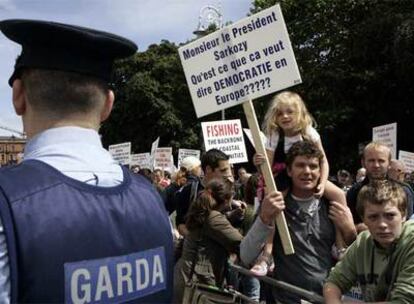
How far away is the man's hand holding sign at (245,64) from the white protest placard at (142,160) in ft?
51.2

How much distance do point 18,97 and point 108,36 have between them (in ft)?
1.06

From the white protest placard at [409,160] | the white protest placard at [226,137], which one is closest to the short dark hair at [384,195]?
the white protest placard at [226,137]

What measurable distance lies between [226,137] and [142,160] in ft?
32.2

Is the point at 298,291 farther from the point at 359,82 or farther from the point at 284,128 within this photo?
the point at 359,82

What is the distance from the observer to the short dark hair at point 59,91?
6.12 feet

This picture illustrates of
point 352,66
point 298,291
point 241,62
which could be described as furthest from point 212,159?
point 352,66

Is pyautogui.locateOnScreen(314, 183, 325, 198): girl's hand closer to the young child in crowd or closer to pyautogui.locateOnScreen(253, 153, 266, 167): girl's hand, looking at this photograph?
pyautogui.locateOnScreen(253, 153, 266, 167): girl's hand

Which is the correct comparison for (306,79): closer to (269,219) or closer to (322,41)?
(322,41)

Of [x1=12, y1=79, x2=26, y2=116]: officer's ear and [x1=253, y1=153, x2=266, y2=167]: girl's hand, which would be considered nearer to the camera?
[x1=12, y1=79, x2=26, y2=116]: officer's ear

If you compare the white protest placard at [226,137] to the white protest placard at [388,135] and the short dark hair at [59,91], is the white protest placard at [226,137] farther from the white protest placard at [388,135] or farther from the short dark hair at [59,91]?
the short dark hair at [59,91]

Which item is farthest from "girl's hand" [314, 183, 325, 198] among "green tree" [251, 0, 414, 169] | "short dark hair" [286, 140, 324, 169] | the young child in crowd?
"green tree" [251, 0, 414, 169]

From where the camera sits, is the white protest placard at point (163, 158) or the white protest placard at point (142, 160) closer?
the white protest placard at point (163, 158)

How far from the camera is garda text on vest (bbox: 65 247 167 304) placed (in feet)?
5.65

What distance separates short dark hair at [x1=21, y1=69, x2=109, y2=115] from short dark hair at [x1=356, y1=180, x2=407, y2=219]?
1912 millimetres
